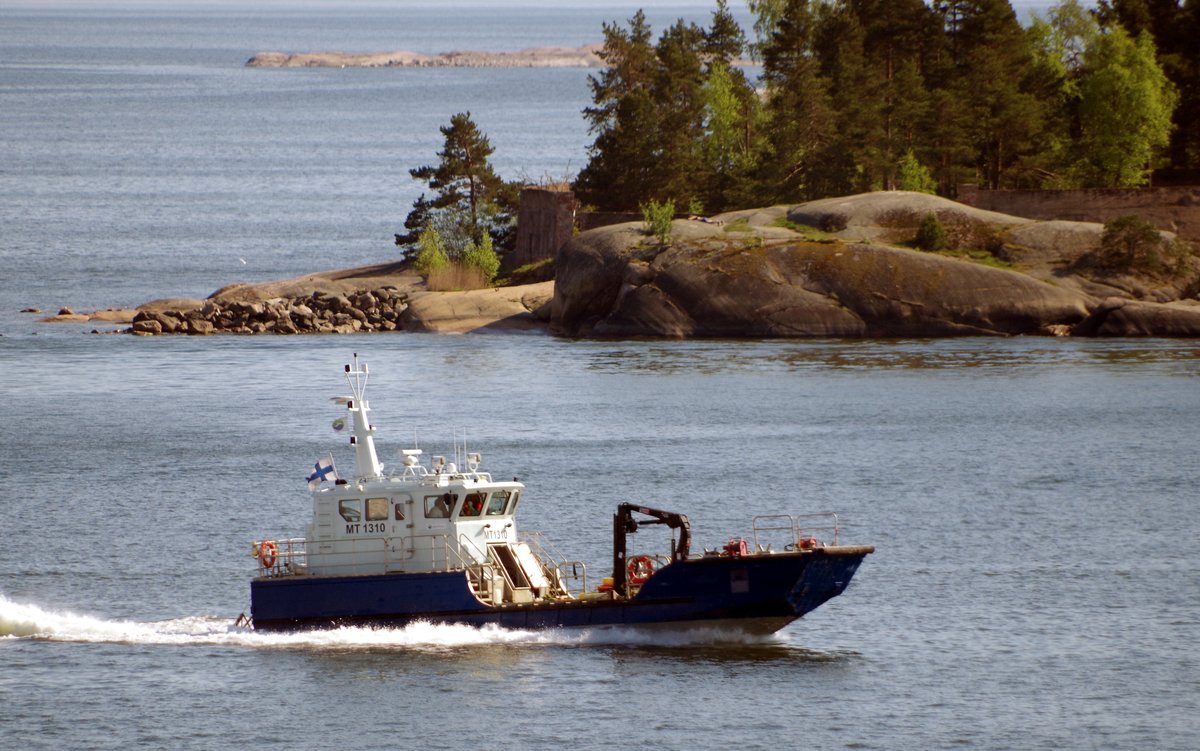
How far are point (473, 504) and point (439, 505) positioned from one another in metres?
0.74

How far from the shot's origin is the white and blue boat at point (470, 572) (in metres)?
39.0

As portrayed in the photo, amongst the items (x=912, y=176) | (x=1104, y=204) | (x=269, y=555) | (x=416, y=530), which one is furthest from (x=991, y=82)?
(x=269, y=555)

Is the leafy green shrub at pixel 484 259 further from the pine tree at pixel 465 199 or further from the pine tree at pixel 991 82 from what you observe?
the pine tree at pixel 991 82

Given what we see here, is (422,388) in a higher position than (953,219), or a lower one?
lower

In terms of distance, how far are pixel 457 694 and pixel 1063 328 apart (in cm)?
5366

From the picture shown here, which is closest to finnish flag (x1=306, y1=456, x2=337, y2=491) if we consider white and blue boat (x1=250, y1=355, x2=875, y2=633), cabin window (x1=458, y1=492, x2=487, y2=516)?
white and blue boat (x1=250, y1=355, x2=875, y2=633)

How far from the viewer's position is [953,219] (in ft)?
287

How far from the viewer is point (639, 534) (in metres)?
51.2

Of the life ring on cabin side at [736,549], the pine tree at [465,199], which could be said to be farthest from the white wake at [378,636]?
the pine tree at [465,199]

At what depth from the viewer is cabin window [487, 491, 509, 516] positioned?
40.0m

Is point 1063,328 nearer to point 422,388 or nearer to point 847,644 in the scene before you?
point 422,388

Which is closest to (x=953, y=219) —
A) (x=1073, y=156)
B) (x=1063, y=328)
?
(x=1063, y=328)

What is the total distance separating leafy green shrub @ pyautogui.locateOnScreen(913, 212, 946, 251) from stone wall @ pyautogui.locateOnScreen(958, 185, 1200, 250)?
21.6ft

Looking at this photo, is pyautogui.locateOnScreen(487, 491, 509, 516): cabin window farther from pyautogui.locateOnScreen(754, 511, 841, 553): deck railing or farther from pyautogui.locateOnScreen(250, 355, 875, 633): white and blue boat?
pyautogui.locateOnScreen(754, 511, 841, 553): deck railing
